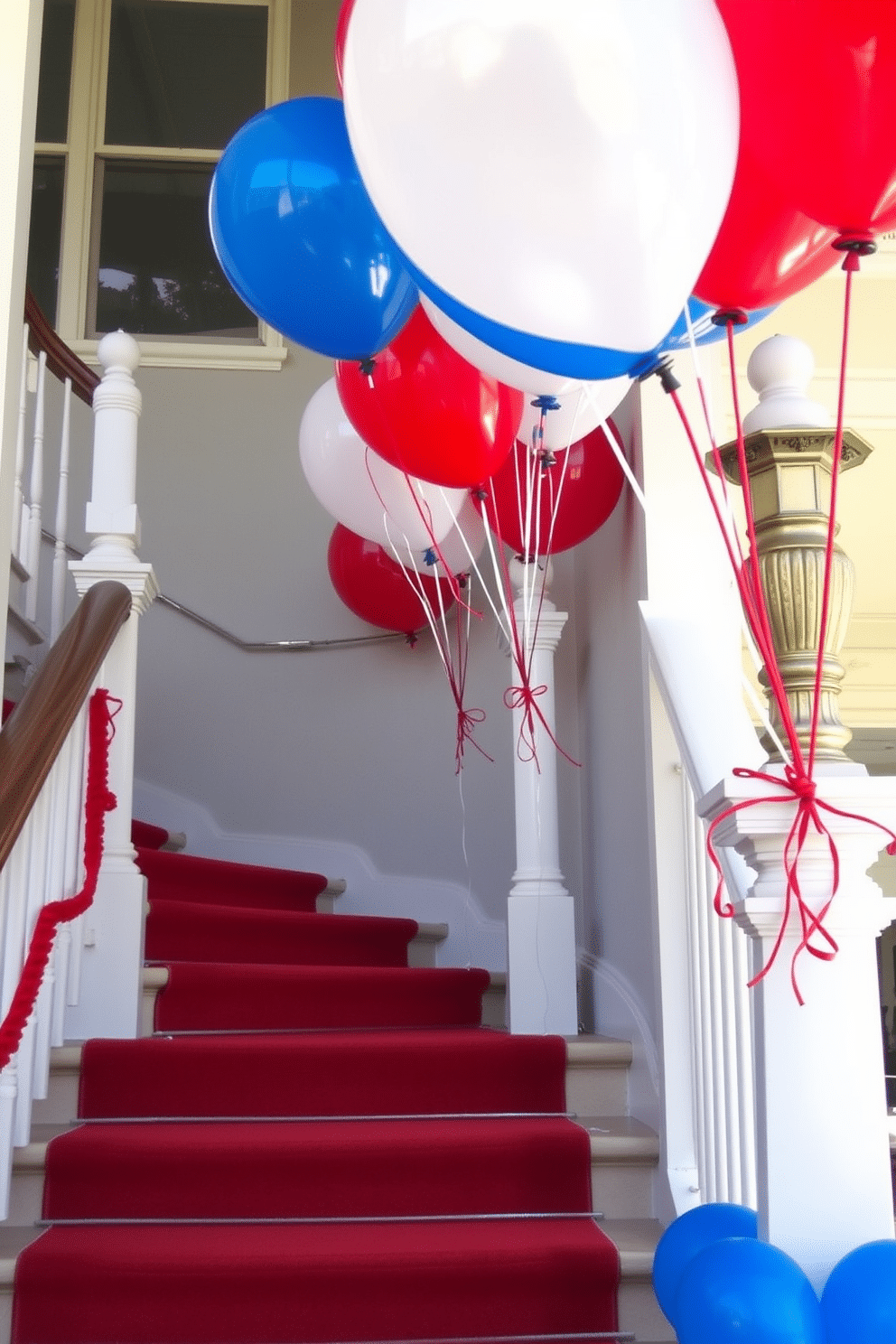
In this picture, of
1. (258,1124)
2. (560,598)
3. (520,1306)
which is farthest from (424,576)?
(520,1306)

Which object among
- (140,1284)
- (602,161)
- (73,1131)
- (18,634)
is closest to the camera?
(602,161)

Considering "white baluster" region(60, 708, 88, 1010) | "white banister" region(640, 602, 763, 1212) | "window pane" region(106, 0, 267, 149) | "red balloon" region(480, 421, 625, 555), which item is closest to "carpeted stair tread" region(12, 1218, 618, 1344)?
"white banister" region(640, 602, 763, 1212)

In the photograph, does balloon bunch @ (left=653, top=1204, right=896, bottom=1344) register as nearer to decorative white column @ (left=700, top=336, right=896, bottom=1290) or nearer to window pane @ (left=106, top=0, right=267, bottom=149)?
decorative white column @ (left=700, top=336, right=896, bottom=1290)

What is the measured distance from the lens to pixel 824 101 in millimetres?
1170

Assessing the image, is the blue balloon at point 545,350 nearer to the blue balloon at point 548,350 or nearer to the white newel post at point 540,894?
the blue balloon at point 548,350

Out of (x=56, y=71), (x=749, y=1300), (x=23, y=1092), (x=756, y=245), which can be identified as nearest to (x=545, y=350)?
(x=756, y=245)

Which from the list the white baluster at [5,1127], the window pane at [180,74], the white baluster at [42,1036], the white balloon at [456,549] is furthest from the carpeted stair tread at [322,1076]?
the window pane at [180,74]

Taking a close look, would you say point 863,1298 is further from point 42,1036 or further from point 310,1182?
point 42,1036

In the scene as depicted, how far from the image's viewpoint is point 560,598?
3.62 meters

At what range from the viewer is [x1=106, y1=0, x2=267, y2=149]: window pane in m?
4.74

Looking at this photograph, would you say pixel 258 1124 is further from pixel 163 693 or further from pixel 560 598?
pixel 163 693

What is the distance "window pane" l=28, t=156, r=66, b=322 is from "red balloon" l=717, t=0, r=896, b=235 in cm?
373

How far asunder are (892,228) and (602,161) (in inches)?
13.8

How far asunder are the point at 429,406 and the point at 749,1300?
1.35 meters
